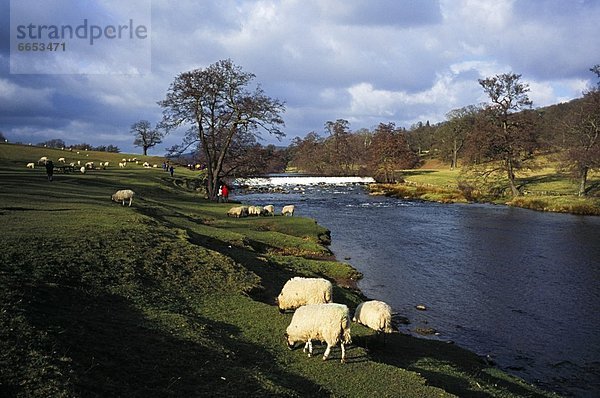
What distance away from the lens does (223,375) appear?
1061 centimetres

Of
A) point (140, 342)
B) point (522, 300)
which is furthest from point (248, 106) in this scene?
point (140, 342)

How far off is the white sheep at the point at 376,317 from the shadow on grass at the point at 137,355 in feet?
15.2

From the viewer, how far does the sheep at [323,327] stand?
12.5 m

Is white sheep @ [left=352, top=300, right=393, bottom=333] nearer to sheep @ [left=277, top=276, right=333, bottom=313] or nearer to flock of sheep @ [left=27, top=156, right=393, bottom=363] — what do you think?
flock of sheep @ [left=27, top=156, right=393, bottom=363]

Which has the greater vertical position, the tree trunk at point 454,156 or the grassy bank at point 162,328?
the tree trunk at point 454,156

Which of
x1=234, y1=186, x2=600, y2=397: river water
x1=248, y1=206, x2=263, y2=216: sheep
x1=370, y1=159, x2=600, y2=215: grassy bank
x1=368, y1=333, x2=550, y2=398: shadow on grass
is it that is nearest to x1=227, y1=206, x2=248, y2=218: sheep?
x1=248, y1=206, x2=263, y2=216: sheep

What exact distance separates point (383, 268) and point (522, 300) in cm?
845

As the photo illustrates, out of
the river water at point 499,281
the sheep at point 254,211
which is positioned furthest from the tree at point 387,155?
the sheep at point 254,211

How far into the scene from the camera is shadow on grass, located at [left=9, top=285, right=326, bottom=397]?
9.23 metres

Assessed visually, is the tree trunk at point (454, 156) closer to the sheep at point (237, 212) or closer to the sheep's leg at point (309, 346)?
the sheep at point (237, 212)

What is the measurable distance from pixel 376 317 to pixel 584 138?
205 ft

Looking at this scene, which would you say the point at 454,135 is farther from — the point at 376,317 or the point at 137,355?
the point at 137,355

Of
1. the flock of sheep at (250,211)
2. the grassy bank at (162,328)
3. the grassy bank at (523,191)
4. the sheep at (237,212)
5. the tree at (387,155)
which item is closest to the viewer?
the grassy bank at (162,328)

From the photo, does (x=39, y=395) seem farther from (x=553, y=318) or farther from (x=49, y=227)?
(x=553, y=318)
